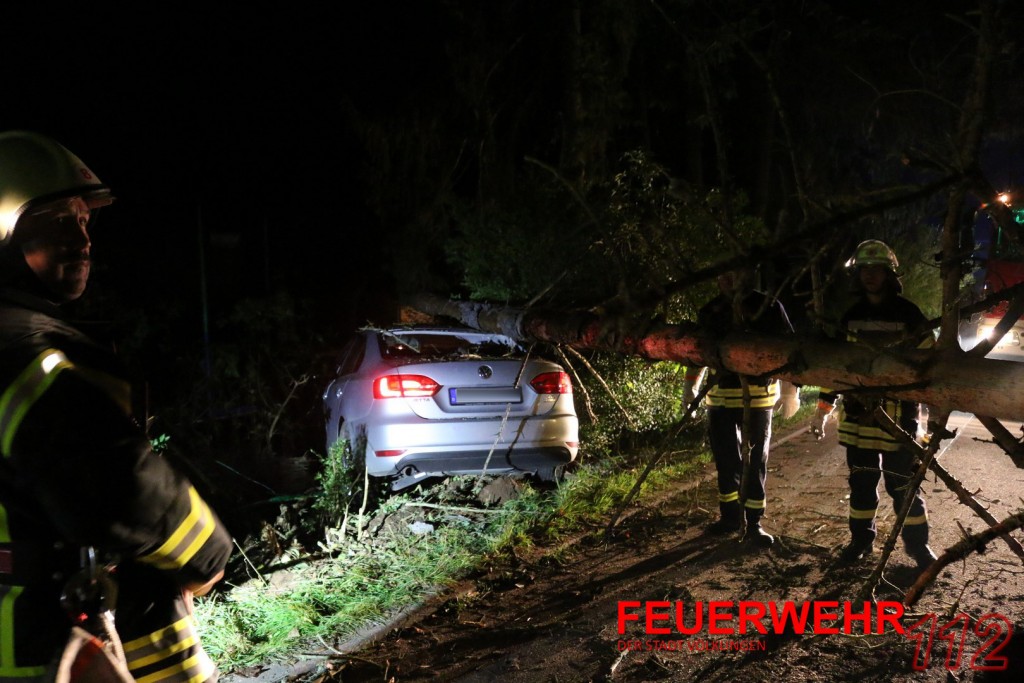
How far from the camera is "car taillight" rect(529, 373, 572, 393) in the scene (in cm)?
531

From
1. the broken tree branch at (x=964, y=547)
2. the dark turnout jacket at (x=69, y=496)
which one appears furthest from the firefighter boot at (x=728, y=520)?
the dark turnout jacket at (x=69, y=496)

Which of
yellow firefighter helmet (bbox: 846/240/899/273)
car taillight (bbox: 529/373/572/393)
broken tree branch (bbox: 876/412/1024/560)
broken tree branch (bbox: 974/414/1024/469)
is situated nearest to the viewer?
broken tree branch (bbox: 974/414/1024/469)

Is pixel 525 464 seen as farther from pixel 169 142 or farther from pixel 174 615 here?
pixel 169 142

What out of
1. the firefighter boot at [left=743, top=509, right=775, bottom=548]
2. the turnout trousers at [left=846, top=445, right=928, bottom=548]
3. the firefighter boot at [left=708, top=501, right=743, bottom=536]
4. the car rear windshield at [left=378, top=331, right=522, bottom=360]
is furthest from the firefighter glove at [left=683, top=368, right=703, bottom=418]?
the car rear windshield at [left=378, top=331, right=522, bottom=360]

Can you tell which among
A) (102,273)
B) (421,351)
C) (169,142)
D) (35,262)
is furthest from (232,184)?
(35,262)

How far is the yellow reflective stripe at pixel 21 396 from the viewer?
4.80 ft

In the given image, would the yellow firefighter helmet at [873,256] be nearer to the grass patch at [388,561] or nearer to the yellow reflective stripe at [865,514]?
the yellow reflective stripe at [865,514]

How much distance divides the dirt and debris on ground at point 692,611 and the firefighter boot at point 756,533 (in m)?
0.09

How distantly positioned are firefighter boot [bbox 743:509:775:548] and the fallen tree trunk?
5.48 ft

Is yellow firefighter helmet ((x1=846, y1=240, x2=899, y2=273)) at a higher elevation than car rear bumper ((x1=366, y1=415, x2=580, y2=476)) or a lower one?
higher

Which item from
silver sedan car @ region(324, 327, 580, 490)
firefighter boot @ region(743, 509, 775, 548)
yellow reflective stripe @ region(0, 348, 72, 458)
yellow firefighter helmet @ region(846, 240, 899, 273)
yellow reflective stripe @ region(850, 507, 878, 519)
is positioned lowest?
firefighter boot @ region(743, 509, 775, 548)

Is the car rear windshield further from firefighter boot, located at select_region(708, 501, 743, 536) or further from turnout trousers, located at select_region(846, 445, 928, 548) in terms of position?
turnout trousers, located at select_region(846, 445, 928, 548)

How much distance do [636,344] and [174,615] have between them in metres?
2.38

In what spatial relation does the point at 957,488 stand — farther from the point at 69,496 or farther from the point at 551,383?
the point at 551,383
